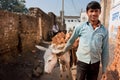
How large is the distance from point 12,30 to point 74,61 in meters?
4.27

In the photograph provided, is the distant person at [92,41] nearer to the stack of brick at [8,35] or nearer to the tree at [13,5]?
the stack of brick at [8,35]

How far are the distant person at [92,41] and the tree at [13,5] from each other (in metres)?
43.7

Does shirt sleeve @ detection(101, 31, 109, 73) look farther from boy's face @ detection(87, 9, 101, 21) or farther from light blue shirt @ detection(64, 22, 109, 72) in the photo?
boy's face @ detection(87, 9, 101, 21)

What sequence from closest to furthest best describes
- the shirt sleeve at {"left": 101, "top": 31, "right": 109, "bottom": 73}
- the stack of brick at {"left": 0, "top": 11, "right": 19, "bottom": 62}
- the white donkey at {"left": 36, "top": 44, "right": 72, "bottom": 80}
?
the shirt sleeve at {"left": 101, "top": 31, "right": 109, "bottom": 73}
the white donkey at {"left": 36, "top": 44, "right": 72, "bottom": 80}
the stack of brick at {"left": 0, "top": 11, "right": 19, "bottom": 62}

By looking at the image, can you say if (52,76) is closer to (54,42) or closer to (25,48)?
(54,42)

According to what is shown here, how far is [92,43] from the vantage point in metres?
3.65

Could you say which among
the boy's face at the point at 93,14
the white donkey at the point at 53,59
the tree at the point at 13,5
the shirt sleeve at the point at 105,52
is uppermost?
the tree at the point at 13,5

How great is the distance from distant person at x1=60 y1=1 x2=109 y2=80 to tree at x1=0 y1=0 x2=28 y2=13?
43.7 meters

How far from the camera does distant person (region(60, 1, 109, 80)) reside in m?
3.63

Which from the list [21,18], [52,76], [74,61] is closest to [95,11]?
[74,61]

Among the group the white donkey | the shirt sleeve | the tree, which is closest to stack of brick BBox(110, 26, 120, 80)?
the shirt sleeve

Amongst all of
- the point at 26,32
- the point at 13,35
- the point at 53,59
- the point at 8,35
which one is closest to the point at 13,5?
the point at 26,32

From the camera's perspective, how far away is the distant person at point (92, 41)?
3635 mm

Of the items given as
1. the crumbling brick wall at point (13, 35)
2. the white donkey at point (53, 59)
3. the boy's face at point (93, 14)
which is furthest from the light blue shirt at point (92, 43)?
the crumbling brick wall at point (13, 35)
